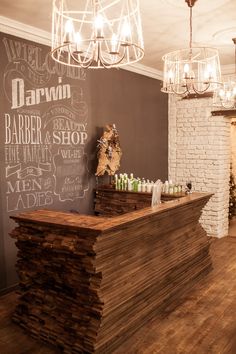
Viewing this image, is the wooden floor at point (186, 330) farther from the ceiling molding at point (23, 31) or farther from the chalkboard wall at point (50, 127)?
the ceiling molding at point (23, 31)

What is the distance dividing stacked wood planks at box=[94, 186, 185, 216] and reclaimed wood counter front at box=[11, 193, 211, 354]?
1438mm

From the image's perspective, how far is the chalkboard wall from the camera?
160 inches

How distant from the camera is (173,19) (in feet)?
13.3

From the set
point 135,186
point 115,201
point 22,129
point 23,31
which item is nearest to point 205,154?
point 135,186

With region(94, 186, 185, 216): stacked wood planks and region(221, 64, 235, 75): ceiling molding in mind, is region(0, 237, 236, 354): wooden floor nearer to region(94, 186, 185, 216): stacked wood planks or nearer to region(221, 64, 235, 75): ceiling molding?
region(94, 186, 185, 216): stacked wood planks

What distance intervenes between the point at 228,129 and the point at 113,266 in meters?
4.72

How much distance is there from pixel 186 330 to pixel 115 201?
7.79 feet

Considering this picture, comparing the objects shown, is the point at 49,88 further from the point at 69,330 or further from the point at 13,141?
the point at 69,330

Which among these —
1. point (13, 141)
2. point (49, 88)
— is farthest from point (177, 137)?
point (13, 141)

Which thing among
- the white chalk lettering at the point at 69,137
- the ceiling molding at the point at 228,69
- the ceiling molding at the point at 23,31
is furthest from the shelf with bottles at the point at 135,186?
the ceiling molding at the point at 228,69

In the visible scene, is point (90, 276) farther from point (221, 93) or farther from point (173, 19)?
point (173, 19)

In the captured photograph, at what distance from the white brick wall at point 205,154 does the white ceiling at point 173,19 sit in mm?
1646

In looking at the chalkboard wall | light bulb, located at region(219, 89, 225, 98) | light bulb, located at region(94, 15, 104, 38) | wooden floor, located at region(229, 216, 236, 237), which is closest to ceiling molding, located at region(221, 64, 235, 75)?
the chalkboard wall

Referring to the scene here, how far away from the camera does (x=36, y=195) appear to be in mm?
4418
